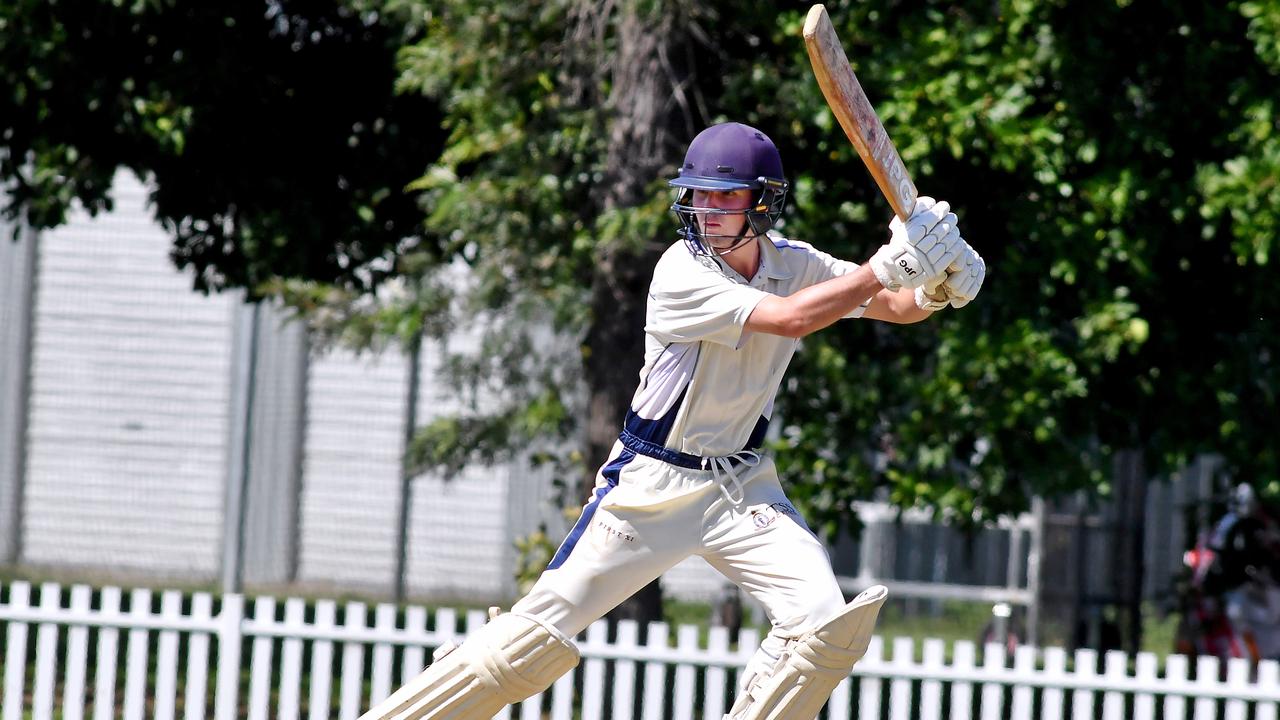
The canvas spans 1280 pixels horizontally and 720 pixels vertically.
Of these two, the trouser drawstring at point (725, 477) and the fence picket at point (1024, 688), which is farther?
the fence picket at point (1024, 688)

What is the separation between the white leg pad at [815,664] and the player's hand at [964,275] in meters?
0.75

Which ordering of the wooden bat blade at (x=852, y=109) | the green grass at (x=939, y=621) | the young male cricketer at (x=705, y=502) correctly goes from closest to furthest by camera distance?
the wooden bat blade at (x=852, y=109)
the young male cricketer at (x=705, y=502)
the green grass at (x=939, y=621)

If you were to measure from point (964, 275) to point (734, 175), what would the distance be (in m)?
0.64

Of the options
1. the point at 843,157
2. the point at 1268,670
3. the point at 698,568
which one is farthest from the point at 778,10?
the point at 698,568

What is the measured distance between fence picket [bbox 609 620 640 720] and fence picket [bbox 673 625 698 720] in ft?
0.57

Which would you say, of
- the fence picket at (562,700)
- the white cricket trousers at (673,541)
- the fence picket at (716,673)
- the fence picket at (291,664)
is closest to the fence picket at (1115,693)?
the fence picket at (716,673)

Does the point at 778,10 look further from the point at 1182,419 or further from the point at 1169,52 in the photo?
the point at 1182,419

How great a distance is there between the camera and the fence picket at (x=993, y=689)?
623cm

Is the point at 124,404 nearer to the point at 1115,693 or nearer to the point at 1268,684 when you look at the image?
the point at 1115,693

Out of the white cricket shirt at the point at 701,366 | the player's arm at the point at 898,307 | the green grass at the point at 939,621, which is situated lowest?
the green grass at the point at 939,621

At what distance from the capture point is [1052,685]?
Result: 6227 mm

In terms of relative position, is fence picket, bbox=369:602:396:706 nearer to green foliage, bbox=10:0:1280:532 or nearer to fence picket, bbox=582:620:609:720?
fence picket, bbox=582:620:609:720

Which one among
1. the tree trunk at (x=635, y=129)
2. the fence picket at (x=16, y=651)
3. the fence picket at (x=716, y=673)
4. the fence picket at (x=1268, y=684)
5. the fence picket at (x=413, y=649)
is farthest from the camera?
the tree trunk at (x=635, y=129)

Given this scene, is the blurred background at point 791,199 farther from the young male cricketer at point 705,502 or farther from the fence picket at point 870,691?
the young male cricketer at point 705,502
